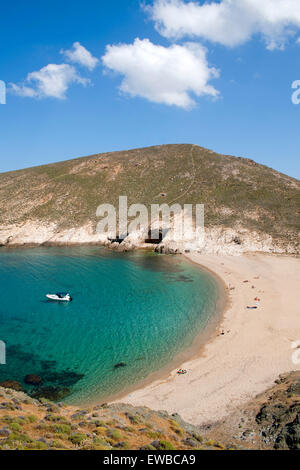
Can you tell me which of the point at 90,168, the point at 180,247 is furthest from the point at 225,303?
the point at 90,168

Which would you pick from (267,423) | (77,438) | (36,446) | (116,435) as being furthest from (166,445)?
(267,423)

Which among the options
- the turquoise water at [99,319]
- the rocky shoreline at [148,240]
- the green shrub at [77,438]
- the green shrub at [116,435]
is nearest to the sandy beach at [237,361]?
the turquoise water at [99,319]

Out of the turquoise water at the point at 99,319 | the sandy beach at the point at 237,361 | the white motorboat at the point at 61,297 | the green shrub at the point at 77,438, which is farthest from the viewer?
the white motorboat at the point at 61,297

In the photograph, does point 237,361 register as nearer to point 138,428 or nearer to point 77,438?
point 138,428

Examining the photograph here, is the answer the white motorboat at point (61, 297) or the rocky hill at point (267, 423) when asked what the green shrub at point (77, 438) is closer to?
the rocky hill at point (267, 423)

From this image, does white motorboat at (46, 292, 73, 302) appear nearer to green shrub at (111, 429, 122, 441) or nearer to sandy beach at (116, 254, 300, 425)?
sandy beach at (116, 254, 300, 425)

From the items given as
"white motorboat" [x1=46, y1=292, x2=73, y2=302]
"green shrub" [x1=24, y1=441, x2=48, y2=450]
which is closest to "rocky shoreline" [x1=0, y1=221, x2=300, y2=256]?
"white motorboat" [x1=46, y1=292, x2=73, y2=302]
